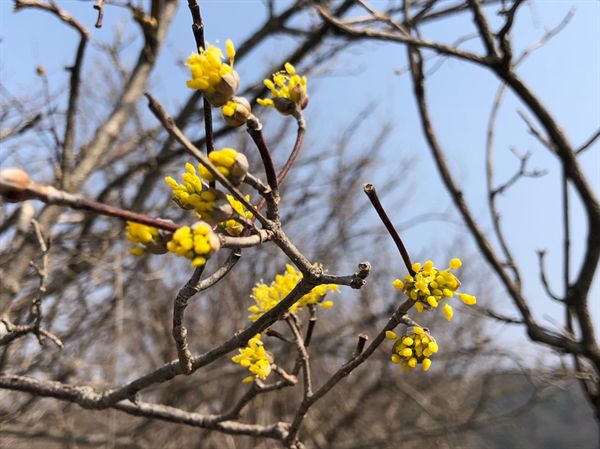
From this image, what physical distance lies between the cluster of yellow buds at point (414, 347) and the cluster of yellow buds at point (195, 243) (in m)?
0.37

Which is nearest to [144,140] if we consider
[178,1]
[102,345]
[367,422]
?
[178,1]

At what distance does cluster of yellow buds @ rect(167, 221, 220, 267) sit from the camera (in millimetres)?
618

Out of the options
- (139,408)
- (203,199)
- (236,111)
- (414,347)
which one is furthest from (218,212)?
(139,408)

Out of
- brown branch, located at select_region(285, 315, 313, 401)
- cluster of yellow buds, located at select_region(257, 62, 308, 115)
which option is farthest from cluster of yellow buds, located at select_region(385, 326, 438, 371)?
cluster of yellow buds, located at select_region(257, 62, 308, 115)

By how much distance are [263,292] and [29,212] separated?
1.67 metres

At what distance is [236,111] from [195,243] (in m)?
0.23

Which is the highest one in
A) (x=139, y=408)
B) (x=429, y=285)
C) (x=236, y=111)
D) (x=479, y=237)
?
(x=479, y=237)

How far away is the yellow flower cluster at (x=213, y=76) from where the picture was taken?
737mm

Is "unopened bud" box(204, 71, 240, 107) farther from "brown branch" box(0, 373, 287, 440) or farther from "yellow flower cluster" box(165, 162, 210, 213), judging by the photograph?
"brown branch" box(0, 373, 287, 440)

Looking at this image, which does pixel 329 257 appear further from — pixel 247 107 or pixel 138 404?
pixel 247 107

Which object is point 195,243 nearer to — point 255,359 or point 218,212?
point 218,212

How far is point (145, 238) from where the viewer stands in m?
0.63

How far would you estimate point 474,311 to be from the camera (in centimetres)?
221

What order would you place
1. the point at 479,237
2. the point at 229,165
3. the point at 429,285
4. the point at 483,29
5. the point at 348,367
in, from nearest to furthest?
the point at 229,165 < the point at 429,285 < the point at 348,367 < the point at 483,29 < the point at 479,237
